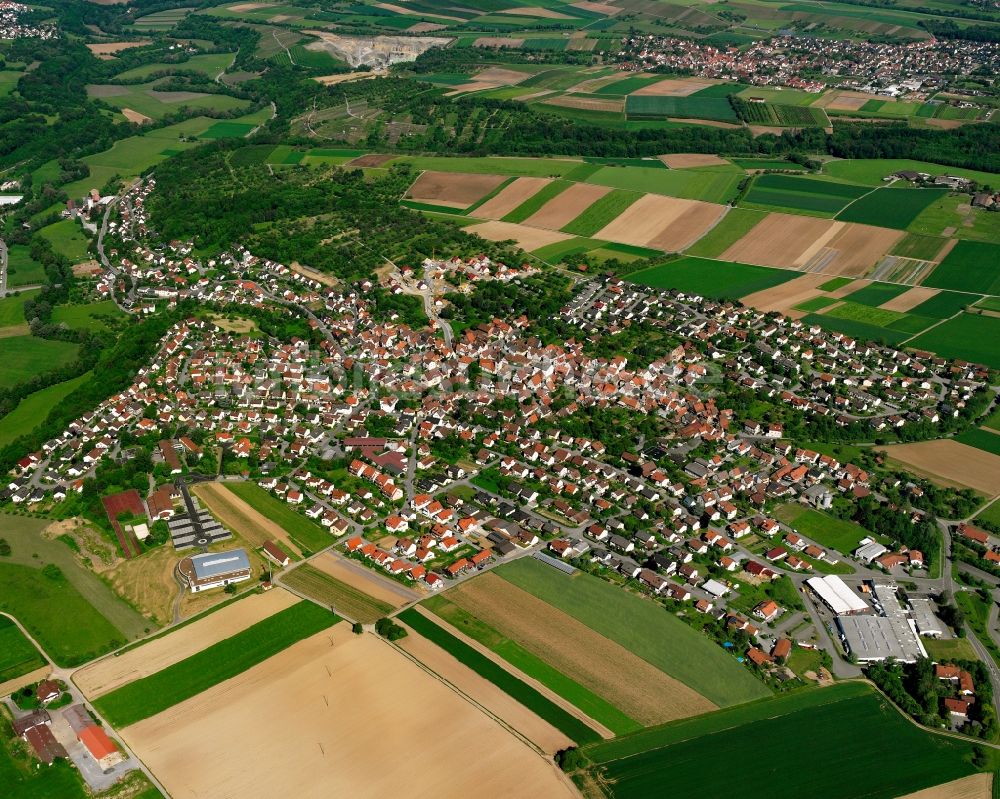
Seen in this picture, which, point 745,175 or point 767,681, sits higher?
point 745,175

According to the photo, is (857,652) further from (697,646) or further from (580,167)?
(580,167)

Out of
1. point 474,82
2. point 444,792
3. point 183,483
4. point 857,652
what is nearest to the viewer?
point 444,792

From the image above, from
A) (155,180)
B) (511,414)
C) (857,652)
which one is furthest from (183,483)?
(155,180)

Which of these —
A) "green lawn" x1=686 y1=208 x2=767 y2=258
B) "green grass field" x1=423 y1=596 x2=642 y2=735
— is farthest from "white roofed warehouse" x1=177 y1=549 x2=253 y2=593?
"green lawn" x1=686 y1=208 x2=767 y2=258

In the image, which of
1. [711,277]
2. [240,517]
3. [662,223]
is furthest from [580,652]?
[662,223]

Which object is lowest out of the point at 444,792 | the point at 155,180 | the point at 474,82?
the point at 444,792

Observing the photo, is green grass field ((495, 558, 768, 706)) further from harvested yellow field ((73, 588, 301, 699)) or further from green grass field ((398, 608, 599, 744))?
harvested yellow field ((73, 588, 301, 699))
